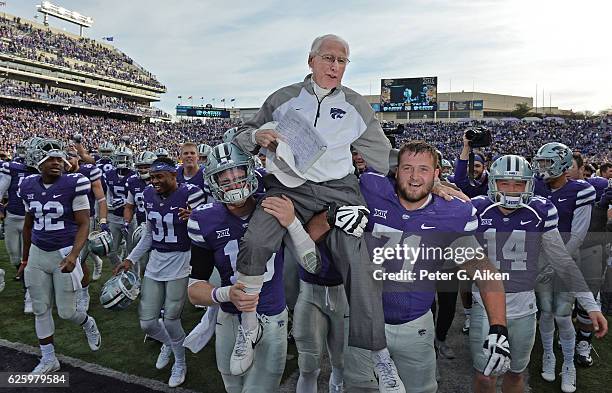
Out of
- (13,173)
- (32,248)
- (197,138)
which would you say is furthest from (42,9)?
(32,248)

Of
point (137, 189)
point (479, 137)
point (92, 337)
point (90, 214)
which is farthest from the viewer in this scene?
point (137, 189)

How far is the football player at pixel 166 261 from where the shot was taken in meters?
4.74

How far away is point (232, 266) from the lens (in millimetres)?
3156

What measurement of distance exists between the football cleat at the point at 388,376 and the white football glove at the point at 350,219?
794 millimetres

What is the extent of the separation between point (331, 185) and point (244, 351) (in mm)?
1193

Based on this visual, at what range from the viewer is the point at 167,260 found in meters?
4.82

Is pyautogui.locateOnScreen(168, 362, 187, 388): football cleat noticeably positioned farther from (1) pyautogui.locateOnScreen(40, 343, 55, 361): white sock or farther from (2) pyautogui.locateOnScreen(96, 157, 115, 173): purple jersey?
(2) pyautogui.locateOnScreen(96, 157, 115, 173): purple jersey

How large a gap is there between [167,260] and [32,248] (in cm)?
157

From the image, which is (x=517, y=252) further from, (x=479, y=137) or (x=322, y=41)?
(x=322, y=41)

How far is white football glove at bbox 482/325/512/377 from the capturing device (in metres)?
2.61

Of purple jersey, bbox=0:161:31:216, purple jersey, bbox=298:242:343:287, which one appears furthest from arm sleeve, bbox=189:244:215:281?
purple jersey, bbox=0:161:31:216

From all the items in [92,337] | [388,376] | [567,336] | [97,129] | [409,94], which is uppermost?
[409,94]

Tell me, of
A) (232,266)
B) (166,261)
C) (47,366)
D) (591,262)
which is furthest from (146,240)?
(591,262)

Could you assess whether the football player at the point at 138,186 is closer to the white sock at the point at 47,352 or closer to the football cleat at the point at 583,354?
the white sock at the point at 47,352
